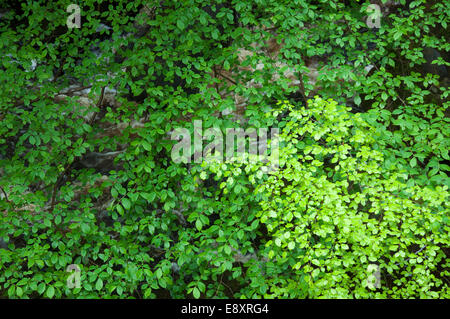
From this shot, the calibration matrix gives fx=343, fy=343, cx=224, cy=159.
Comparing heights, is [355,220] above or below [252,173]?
above

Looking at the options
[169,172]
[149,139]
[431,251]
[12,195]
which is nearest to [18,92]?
[12,195]

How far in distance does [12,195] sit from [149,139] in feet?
4.23

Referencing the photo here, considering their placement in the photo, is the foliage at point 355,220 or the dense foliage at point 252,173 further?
the dense foliage at point 252,173

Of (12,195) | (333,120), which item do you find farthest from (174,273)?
(333,120)

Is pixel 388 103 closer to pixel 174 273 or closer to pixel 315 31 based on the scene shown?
pixel 315 31

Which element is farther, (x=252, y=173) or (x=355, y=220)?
(x=252, y=173)

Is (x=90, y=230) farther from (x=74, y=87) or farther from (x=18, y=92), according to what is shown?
(x=74, y=87)

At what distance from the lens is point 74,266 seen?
3.07 m

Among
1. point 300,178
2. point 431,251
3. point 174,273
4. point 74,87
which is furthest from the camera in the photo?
point 74,87

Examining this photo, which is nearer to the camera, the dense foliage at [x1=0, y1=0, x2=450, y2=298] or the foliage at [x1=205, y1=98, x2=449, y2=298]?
the foliage at [x1=205, y1=98, x2=449, y2=298]

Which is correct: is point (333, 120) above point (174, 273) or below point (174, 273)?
above
